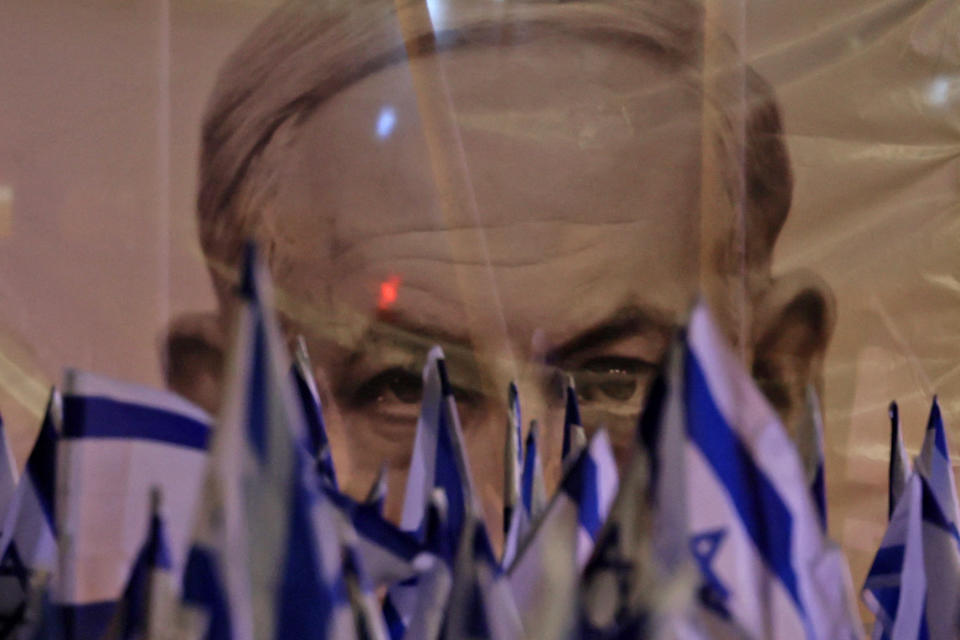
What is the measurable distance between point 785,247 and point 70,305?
1271mm

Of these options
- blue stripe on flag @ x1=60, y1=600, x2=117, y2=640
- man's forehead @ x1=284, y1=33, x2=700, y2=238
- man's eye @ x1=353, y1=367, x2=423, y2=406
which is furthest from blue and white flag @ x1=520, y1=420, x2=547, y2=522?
blue stripe on flag @ x1=60, y1=600, x2=117, y2=640

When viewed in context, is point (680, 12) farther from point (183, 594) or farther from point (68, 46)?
point (183, 594)

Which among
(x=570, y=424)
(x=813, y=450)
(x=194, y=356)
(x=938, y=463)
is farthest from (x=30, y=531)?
(x=938, y=463)

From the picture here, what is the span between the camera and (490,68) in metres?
1.89

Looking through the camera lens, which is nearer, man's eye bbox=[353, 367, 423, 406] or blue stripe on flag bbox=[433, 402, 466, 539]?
blue stripe on flag bbox=[433, 402, 466, 539]

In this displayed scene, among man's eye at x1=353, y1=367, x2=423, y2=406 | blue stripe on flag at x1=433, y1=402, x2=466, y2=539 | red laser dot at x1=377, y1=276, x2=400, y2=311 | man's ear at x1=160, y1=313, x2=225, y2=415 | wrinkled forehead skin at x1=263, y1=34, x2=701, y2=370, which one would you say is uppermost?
wrinkled forehead skin at x1=263, y1=34, x2=701, y2=370

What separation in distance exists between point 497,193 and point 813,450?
77 cm

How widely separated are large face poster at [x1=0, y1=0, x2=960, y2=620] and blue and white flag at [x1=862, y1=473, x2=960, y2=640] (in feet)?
2.28

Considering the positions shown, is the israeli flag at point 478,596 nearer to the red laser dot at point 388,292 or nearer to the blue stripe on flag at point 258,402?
the blue stripe on flag at point 258,402

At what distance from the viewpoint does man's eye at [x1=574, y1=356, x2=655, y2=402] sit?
1936 millimetres

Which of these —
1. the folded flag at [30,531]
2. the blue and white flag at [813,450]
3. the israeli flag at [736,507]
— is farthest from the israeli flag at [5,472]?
Answer: the blue and white flag at [813,450]

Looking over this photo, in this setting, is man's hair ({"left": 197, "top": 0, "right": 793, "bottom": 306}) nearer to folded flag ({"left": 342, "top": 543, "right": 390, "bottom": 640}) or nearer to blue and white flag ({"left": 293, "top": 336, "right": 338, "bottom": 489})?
blue and white flag ({"left": 293, "top": 336, "right": 338, "bottom": 489})

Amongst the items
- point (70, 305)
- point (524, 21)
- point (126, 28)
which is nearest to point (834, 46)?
point (524, 21)

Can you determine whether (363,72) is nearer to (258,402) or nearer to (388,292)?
(388,292)
